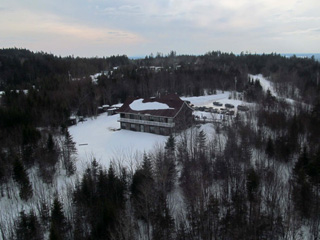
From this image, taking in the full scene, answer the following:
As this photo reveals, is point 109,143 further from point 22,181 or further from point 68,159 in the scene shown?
point 22,181

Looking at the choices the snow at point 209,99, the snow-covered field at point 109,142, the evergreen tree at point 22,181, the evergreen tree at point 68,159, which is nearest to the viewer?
the evergreen tree at point 22,181

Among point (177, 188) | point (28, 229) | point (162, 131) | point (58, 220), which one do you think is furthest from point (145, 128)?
point (28, 229)

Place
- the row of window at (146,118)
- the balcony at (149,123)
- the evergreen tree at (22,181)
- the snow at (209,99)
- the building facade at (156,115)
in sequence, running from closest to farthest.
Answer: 1. the evergreen tree at (22,181)
2. the building facade at (156,115)
3. the balcony at (149,123)
4. the row of window at (146,118)
5. the snow at (209,99)

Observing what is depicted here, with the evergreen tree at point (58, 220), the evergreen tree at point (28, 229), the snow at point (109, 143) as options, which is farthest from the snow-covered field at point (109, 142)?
the evergreen tree at point (28, 229)

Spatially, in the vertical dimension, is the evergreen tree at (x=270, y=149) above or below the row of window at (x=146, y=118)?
below

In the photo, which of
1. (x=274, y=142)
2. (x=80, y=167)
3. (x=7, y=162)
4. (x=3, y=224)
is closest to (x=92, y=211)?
(x=3, y=224)

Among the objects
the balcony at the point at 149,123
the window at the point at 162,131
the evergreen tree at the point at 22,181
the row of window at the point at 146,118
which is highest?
the row of window at the point at 146,118

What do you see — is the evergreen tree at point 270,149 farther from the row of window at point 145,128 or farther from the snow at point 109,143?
the row of window at point 145,128

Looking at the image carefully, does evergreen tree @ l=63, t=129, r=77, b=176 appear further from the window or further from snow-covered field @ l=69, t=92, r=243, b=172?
the window

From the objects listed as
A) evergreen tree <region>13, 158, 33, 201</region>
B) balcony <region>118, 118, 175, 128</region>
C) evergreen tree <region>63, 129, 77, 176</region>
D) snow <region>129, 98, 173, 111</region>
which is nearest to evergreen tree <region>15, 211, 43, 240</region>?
evergreen tree <region>13, 158, 33, 201</region>
